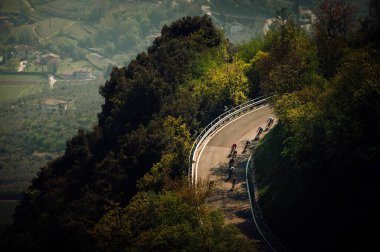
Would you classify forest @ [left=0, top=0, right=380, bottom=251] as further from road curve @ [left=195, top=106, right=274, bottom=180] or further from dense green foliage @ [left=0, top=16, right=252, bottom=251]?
road curve @ [left=195, top=106, right=274, bottom=180]

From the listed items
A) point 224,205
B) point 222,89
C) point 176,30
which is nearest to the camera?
point 224,205

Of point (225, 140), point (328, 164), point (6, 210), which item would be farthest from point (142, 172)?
point (6, 210)

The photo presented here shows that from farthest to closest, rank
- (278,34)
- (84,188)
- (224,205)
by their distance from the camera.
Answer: (278,34), (84,188), (224,205)

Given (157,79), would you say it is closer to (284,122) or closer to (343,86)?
(284,122)

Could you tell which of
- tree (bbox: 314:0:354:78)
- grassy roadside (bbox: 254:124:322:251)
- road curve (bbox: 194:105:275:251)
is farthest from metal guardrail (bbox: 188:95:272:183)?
tree (bbox: 314:0:354:78)

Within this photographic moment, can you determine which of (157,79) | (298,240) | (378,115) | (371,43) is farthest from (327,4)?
(298,240)

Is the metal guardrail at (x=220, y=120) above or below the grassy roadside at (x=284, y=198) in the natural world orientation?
above

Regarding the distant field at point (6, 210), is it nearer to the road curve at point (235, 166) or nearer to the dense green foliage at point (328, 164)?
the road curve at point (235, 166)

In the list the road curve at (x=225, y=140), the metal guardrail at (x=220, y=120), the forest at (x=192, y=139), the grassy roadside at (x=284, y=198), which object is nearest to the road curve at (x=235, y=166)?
the road curve at (x=225, y=140)
